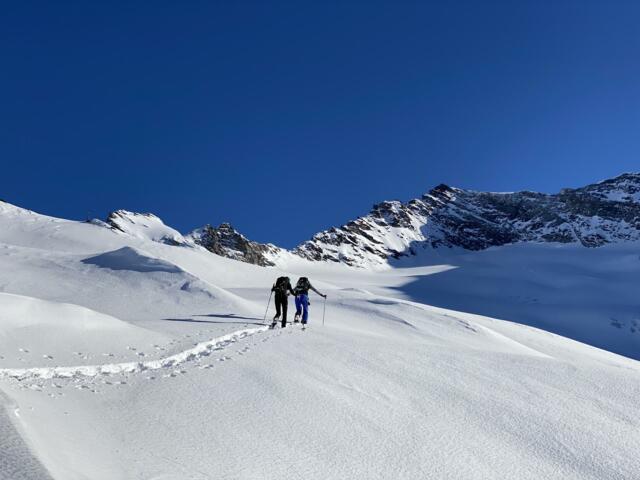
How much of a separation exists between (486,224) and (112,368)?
180837 mm

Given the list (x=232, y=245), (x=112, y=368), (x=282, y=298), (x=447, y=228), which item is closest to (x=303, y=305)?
(x=282, y=298)

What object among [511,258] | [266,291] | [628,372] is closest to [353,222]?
[511,258]

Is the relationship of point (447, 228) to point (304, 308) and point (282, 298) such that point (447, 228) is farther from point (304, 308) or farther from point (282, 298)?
point (282, 298)

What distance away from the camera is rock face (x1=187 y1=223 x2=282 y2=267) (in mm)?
124250

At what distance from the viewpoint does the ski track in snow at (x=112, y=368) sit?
7.15m

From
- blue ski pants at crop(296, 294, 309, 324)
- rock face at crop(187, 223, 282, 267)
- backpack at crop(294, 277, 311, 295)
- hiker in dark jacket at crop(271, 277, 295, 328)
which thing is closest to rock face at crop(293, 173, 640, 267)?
rock face at crop(187, 223, 282, 267)

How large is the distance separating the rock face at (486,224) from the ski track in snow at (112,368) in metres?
127

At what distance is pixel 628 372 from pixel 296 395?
21.9ft

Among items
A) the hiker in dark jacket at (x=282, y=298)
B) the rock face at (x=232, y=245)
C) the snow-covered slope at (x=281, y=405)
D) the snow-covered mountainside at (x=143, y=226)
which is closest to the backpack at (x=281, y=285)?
the hiker in dark jacket at (x=282, y=298)

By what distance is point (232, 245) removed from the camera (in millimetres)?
128625

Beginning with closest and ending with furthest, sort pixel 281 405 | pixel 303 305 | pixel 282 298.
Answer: pixel 281 405, pixel 282 298, pixel 303 305

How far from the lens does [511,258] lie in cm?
12638

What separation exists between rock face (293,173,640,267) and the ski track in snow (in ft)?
416

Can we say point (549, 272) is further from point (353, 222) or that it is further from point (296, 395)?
point (296, 395)
